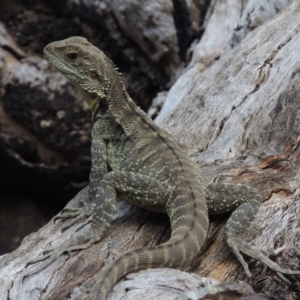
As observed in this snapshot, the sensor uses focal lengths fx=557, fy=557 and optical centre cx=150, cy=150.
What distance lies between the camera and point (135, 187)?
14.7 feet

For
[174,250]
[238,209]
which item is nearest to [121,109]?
[238,209]

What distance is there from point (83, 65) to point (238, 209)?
2.12m

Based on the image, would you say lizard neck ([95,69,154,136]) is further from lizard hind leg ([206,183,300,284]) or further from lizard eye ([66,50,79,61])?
lizard hind leg ([206,183,300,284])

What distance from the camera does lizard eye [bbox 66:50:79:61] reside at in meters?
5.36

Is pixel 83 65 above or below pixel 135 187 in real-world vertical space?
above

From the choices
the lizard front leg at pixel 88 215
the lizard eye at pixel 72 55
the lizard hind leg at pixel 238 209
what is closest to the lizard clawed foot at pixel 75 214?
the lizard front leg at pixel 88 215

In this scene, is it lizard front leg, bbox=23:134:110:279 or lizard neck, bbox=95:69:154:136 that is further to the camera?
lizard neck, bbox=95:69:154:136

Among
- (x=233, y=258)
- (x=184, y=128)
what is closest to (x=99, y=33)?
(x=184, y=128)

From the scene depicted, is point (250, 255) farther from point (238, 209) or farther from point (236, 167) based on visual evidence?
point (236, 167)

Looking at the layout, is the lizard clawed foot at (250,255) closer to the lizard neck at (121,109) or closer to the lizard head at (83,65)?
the lizard neck at (121,109)

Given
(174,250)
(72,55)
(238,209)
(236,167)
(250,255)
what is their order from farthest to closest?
(72,55) < (236,167) < (238,209) < (250,255) < (174,250)

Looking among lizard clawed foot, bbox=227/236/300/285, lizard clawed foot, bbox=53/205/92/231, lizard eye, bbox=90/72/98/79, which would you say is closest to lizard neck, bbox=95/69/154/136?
lizard eye, bbox=90/72/98/79

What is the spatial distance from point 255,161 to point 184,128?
1.18 m

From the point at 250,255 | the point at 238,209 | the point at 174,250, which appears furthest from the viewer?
the point at 238,209
